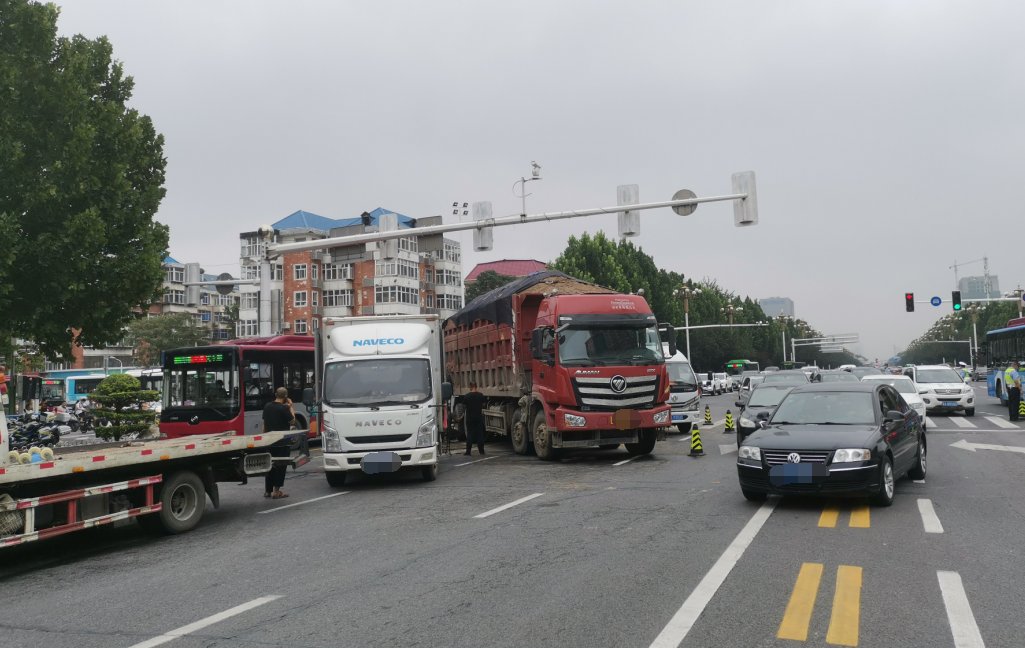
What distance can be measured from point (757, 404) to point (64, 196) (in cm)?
1459

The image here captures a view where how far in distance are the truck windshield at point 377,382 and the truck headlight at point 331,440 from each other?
435 millimetres

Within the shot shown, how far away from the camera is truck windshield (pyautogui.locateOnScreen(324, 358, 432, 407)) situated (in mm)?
13859

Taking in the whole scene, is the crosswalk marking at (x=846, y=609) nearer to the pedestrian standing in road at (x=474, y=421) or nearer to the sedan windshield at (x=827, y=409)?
the sedan windshield at (x=827, y=409)

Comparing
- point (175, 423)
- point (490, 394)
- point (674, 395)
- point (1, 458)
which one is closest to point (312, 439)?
point (175, 423)

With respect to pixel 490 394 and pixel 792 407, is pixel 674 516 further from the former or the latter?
pixel 490 394

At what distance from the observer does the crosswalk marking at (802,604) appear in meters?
5.21

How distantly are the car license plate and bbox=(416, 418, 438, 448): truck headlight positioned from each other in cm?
609

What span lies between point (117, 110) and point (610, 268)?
4598cm

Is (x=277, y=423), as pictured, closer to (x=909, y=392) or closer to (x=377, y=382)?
(x=377, y=382)

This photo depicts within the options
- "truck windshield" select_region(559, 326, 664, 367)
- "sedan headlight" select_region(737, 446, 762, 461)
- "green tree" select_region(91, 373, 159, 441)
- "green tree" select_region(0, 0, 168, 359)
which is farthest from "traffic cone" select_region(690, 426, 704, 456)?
"green tree" select_region(91, 373, 159, 441)

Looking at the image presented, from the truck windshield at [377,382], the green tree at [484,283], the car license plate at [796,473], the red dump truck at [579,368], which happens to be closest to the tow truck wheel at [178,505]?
the truck windshield at [377,382]

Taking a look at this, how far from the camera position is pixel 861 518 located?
364 inches

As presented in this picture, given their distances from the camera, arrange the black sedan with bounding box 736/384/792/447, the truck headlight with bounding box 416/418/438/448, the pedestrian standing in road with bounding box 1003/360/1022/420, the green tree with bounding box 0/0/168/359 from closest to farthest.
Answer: the truck headlight with bounding box 416/418/438/448 → the green tree with bounding box 0/0/168/359 → the black sedan with bounding box 736/384/792/447 → the pedestrian standing in road with bounding box 1003/360/1022/420

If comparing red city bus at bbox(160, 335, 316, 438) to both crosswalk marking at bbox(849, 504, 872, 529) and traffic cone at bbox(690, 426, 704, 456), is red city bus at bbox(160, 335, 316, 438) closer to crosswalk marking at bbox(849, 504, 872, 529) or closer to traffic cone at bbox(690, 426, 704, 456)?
traffic cone at bbox(690, 426, 704, 456)
